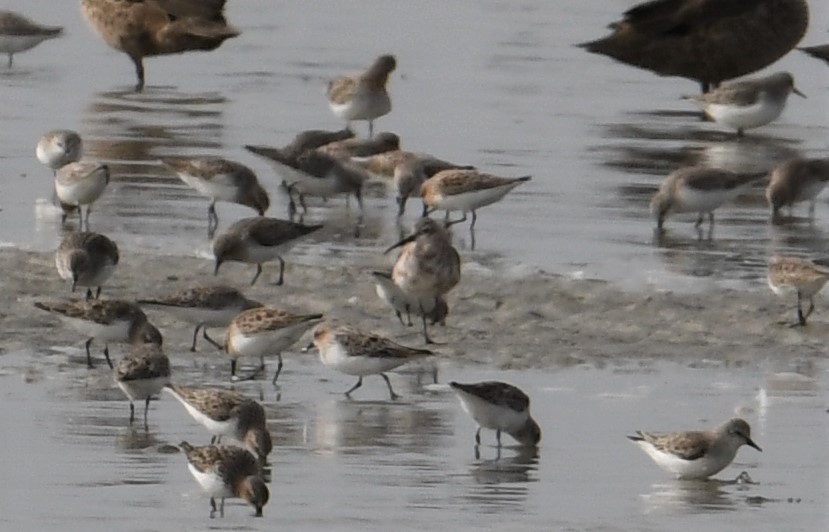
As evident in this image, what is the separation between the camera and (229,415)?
1135cm

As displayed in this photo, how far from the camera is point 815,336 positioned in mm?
14242

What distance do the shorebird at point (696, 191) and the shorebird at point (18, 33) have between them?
33.4ft

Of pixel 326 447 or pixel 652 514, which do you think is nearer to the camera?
pixel 652 514

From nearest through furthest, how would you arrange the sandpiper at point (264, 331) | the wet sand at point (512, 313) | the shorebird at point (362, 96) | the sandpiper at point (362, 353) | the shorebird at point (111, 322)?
1. the sandpiper at point (362, 353)
2. the sandpiper at point (264, 331)
3. the shorebird at point (111, 322)
4. the wet sand at point (512, 313)
5. the shorebird at point (362, 96)

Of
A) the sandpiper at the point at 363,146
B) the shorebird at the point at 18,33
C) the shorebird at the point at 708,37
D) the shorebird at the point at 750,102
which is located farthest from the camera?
the shorebird at the point at 18,33

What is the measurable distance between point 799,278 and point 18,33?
44.1 feet

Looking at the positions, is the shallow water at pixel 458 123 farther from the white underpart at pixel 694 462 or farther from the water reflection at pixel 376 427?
Result: the white underpart at pixel 694 462

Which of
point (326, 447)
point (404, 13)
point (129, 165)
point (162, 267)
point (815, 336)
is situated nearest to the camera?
point (326, 447)

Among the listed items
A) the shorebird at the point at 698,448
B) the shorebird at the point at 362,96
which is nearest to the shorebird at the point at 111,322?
the shorebird at the point at 698,448

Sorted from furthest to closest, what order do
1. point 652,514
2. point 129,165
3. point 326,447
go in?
point 129,165
point 326,447
point 652,514

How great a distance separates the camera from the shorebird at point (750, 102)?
73.2 feet

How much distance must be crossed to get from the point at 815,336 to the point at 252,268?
3.91 m

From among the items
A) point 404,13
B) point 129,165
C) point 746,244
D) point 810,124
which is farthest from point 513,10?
point 746,244

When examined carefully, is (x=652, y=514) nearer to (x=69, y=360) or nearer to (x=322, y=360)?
(x=322, y=360)
